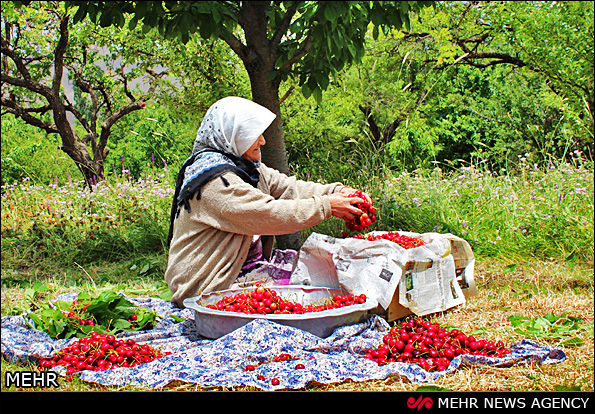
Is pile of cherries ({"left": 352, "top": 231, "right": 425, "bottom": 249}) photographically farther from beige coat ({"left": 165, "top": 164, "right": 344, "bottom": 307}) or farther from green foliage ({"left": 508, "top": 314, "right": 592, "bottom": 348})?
green foliage ({"left": 508, "top": 314, "right": 592, "bottom": 348})

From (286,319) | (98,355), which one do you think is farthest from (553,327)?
(98,355)

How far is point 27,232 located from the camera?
5.39 metres

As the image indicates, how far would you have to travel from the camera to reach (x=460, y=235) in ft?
13.9

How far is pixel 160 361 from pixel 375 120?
20.7 ft

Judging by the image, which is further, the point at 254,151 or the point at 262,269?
the point at 262,269

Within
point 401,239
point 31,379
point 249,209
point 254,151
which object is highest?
point 254,151

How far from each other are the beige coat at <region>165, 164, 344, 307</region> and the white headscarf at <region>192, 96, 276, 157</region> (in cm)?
23

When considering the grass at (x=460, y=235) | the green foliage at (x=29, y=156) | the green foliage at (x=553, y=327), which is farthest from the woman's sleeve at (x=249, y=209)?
the green foliage at (x=29, y=156)

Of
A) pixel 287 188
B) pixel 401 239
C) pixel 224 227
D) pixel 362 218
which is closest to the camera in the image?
pixel 224 227

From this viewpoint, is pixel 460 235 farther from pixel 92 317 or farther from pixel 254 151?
pixel 92 317

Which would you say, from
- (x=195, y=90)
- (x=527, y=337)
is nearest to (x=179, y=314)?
(x=527, y=337)

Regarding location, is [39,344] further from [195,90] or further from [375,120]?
[375,120]

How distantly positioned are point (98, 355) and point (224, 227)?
0.83 metres
